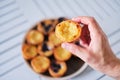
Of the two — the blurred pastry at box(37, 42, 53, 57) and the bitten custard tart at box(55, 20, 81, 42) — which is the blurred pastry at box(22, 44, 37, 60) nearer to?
the blurred pastry at box(37, 42, 53, 57)

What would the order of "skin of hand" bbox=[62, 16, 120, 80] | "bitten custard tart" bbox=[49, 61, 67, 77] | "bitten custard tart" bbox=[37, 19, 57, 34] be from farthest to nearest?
"bitten custard tart" bbox=[37, 19, 57, 34]
"bitten custard tart" bbox=[49, 61, 67, 77]
"skin of hand" bbox=[62, 16, 120, 80]

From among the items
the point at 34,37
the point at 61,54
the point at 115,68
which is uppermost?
the point at 34,37

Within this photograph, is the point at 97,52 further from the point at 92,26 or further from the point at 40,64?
the point at 40,64

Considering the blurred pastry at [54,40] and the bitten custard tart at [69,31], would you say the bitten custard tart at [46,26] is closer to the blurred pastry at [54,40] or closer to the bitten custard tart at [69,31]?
the blurred pastry at [54,40]

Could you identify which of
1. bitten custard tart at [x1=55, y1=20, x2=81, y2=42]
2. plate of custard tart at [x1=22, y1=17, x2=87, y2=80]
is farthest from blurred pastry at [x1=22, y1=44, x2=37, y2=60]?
bitten custard tart at [x1=55, y1=20, x2=81, y2=42]

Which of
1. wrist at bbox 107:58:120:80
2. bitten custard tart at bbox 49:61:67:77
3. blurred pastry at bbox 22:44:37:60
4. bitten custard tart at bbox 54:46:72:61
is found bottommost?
wrist at bbox 107:58:120:80

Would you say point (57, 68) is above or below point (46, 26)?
below

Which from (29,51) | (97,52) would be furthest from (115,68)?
(29,51)
